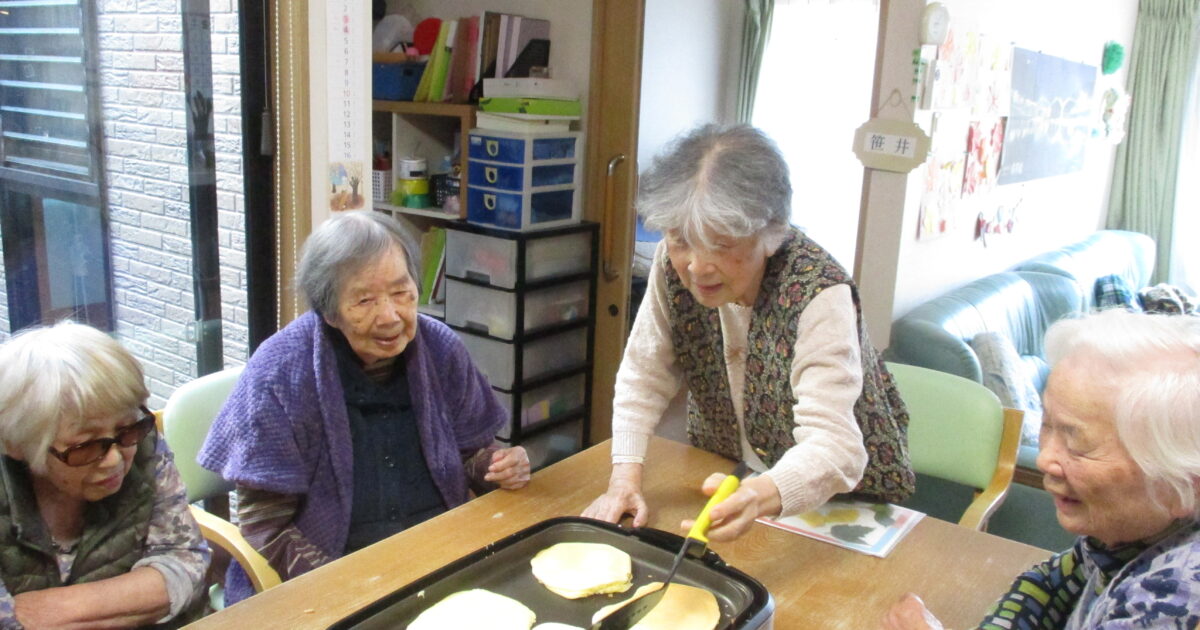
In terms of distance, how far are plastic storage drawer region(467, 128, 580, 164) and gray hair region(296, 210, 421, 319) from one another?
5.28 ft

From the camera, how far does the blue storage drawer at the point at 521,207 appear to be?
3.27m

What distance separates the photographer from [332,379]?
5.29 ft

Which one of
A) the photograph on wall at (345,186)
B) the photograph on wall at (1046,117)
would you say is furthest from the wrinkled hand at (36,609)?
the photograph on wall at (1046,117)

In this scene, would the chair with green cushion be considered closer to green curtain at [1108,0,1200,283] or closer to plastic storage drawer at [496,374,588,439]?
plastic storage drawer at [496,374,588,439]

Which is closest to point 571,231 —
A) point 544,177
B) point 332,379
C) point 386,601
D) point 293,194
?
point 544,177

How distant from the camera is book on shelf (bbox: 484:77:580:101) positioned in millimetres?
3299

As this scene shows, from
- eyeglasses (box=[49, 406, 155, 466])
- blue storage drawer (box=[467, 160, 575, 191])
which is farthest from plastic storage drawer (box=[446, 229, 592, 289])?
eyeglasses (box=[49, 406, 155, 466])

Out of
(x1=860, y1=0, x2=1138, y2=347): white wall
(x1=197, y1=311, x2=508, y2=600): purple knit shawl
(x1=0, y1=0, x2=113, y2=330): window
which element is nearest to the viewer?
(x1=197, y1=311, x2=508, y2=600): purple knit shawl

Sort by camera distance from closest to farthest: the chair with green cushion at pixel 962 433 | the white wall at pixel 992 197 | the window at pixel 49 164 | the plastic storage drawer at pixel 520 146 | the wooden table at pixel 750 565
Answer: the wooden table at pixel 750 565
the chair with green cushion at pixel 962 433
the window at pixel 49 164
the white wall at pixel 992 197
the plastic storage drawer at pixel 520 146

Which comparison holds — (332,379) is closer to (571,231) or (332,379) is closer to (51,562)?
(51,562)

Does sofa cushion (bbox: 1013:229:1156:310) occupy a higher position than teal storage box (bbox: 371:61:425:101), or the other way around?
teal storage box (bbox: 371:61:425:101)

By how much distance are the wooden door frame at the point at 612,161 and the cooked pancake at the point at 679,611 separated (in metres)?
2.38

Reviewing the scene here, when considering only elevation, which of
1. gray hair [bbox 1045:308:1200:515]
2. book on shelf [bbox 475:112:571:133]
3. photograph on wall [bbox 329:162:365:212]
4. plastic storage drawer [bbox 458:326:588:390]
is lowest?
plastic storage drawer [bbox 458:326:588:390]

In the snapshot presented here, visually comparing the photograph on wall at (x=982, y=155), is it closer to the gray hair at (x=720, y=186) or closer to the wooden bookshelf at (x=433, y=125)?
the wooden bookshelf at (x=433, y=125)
